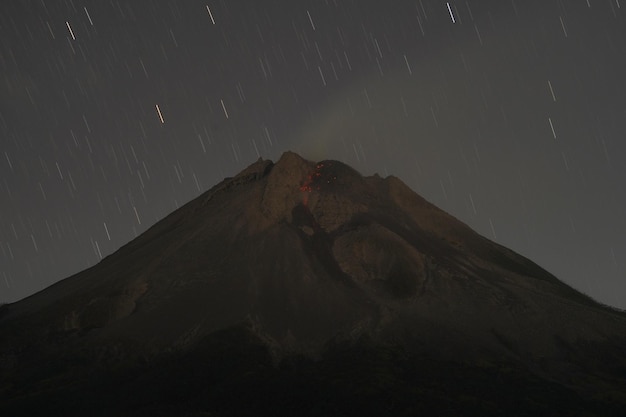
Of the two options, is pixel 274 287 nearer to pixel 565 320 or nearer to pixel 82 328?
pixel 82 328

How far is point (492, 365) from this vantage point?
6500 centimetres

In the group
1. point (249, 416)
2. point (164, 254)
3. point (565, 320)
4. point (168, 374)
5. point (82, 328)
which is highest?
point (164, 254)

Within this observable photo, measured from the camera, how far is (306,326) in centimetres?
7225

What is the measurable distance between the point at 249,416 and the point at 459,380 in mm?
24504

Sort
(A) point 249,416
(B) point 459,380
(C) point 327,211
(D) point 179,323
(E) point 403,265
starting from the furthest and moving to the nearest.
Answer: (C) point 327,211
(E) point 403,265
(D) point 179,323
(B) point 459,380
(A) point 249,416

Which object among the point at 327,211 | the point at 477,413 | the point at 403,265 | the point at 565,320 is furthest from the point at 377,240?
the point at 477,413

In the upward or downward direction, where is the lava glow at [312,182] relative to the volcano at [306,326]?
upward

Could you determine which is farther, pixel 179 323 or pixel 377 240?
pixel 377 240

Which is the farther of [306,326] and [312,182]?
[312,182]

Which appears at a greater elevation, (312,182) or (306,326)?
(312,182)

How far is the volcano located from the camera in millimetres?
56188

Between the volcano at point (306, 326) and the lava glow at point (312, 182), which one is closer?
the volcano at point (306, 326)

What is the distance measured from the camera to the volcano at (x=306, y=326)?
184ft

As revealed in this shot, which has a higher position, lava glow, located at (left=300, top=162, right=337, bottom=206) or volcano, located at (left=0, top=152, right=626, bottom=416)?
lava glow, located at (left=300, top=162, right=337, bottom=206)
